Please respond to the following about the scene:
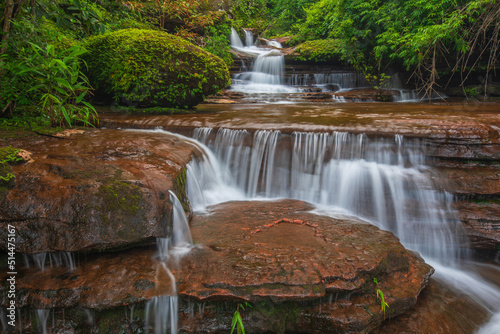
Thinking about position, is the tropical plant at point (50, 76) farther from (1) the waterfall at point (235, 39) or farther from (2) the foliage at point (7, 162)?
(1) the waterfall at point (235, 39)

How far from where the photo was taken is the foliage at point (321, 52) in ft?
41.9

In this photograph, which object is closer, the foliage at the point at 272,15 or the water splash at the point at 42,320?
the water splash at the point at 42,320

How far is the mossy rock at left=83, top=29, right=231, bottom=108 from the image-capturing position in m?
6.36

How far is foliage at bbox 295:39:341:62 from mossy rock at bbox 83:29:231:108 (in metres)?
7.34

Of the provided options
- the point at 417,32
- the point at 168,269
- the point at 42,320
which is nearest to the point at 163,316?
the point at 168,269

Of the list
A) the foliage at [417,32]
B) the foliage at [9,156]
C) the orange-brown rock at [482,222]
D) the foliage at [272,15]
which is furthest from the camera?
the foliage at [272,15]

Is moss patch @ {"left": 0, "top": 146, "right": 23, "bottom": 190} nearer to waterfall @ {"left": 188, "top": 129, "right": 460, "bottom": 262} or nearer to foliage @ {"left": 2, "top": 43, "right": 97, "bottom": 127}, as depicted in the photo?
foliage @ {"left": 2, "top": 43, "right": 97, "bottom": 127}

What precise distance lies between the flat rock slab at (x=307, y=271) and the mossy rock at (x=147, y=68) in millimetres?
4420

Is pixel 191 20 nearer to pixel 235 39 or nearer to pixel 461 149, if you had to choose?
pixel 235 39

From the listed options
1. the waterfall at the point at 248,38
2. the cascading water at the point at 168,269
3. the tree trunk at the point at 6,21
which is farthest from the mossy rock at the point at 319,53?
the cascading water at the point at 168,269

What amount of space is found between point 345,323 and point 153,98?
6.12m

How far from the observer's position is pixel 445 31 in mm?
8031

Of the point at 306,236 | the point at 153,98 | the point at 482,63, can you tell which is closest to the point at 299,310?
the point at 306,236

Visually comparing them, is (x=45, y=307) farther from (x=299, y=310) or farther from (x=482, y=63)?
(x=482, y=63)
